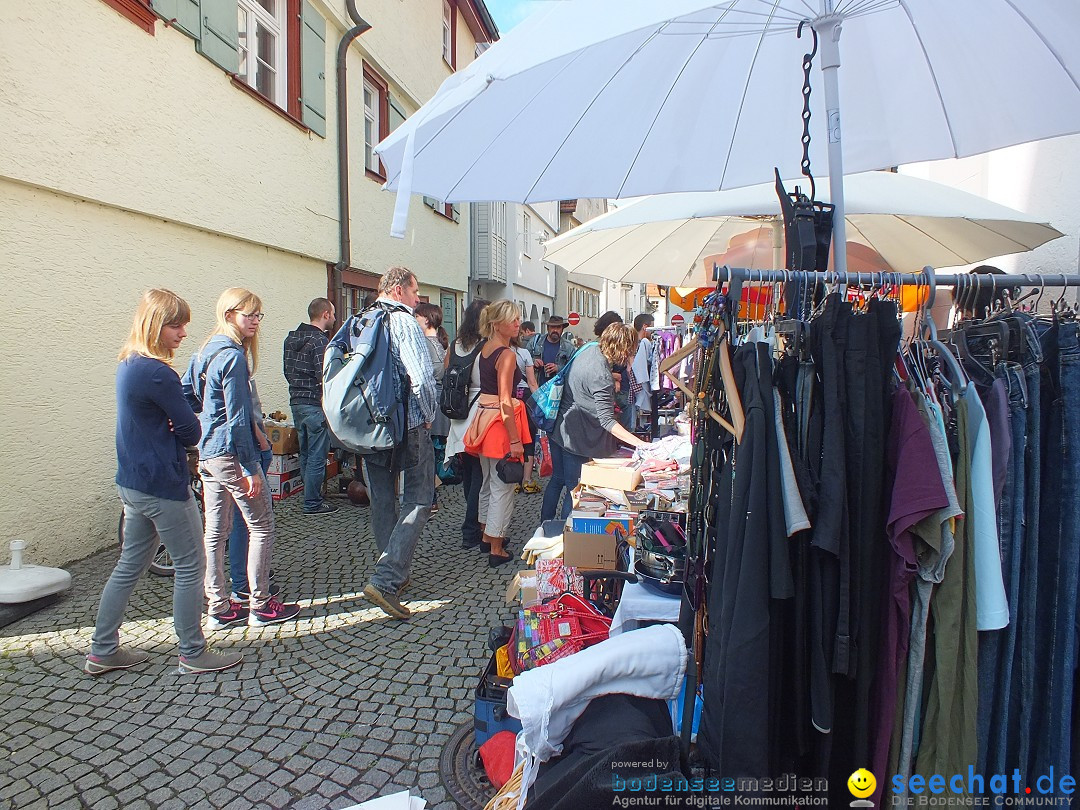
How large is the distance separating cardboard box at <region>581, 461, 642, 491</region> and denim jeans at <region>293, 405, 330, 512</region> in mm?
2900

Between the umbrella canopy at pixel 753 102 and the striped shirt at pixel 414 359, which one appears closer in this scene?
the umbrella canopy at pixel 753 102

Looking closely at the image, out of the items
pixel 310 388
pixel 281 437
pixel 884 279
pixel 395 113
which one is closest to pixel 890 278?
pixel 884 279

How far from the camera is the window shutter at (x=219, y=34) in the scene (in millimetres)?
5828

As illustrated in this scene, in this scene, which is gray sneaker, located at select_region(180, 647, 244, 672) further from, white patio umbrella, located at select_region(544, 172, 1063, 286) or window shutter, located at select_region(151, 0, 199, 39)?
window shutter, located at select_region(151, 0, 199, 39)

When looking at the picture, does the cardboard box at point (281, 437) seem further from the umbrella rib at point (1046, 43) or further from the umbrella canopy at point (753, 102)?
the umbrella rib at point (1046, 43)

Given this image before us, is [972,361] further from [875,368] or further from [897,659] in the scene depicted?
[897,659]

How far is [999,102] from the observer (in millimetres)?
2531

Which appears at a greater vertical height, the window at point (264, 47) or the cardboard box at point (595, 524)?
the window at point (264, 47)

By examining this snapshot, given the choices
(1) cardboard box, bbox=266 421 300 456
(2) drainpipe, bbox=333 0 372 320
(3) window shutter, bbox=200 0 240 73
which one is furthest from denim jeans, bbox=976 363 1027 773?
(2) drainpipe, bbox=333 0 372 320

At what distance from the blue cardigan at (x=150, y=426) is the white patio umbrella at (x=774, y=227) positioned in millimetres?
2551

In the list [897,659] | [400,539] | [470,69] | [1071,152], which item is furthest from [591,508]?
[1071,152]

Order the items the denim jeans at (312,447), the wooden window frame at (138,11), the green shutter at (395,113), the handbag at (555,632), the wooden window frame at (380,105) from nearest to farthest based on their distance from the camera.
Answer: the handbag at (555,632) < the wooden window frame at (138,11) < the denim jeans at (312,447) < the wooden window frame at (380,105) < the green shutter at (395,113)

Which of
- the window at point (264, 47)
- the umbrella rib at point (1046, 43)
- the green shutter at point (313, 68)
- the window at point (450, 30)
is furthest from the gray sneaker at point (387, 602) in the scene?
the window at point (450, 30)

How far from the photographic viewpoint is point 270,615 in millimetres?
3779
